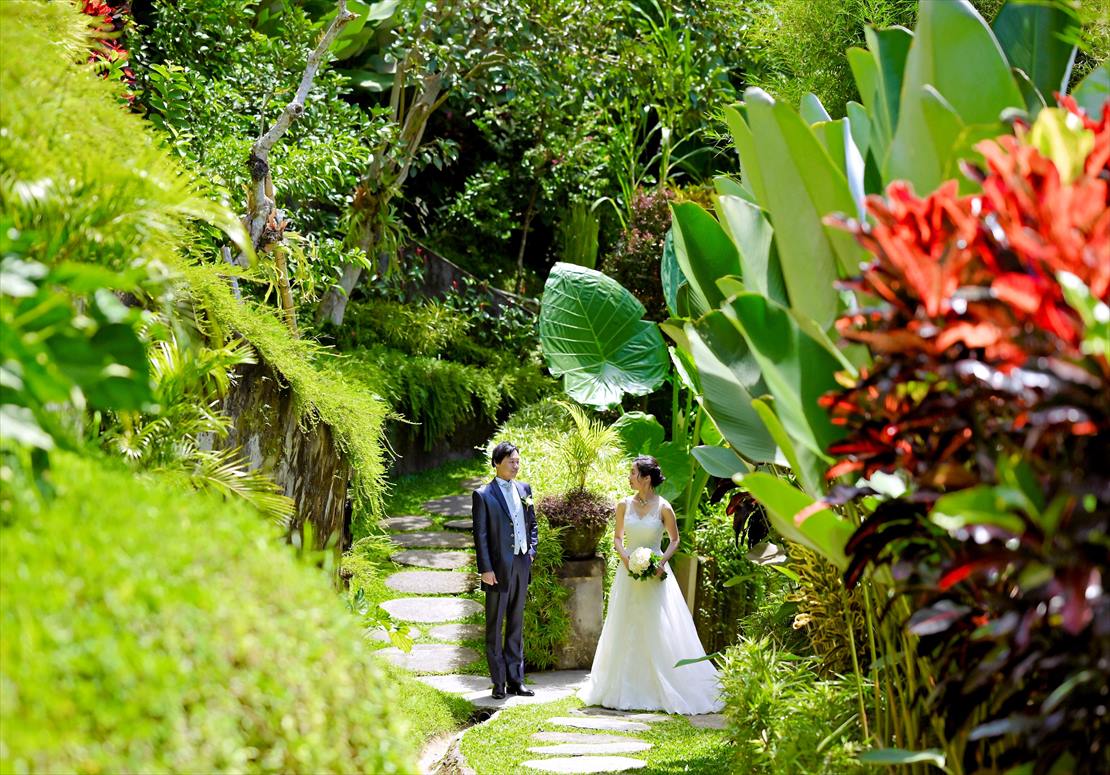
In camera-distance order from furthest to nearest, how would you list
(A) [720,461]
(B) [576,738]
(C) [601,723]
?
(C) [601,723] < (B) [576,738] < (A) [720,461]

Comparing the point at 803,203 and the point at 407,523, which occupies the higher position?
the point at 803,203

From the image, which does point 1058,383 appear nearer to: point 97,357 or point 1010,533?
point 1010,533

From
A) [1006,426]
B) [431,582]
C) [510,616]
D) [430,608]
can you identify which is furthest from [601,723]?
[1006,426]

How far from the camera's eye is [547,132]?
13.3 m

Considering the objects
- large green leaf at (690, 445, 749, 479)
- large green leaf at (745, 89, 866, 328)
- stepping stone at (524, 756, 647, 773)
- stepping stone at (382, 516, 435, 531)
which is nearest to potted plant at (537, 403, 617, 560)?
stepping stone at (382, 516, 435, 531)

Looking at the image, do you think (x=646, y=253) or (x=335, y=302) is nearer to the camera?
(x=335, y=302)

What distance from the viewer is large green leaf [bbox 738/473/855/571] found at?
2516 mm

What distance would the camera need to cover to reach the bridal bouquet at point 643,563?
752 centimetres

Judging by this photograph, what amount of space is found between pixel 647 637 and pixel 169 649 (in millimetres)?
6108

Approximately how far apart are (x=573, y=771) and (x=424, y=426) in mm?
6892

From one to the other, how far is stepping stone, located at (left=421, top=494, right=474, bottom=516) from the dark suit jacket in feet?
12.0

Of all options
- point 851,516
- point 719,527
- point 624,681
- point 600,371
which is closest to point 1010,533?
point 851,516

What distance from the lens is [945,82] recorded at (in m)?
2.82

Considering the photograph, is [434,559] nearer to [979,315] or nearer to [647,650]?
[647,650]
